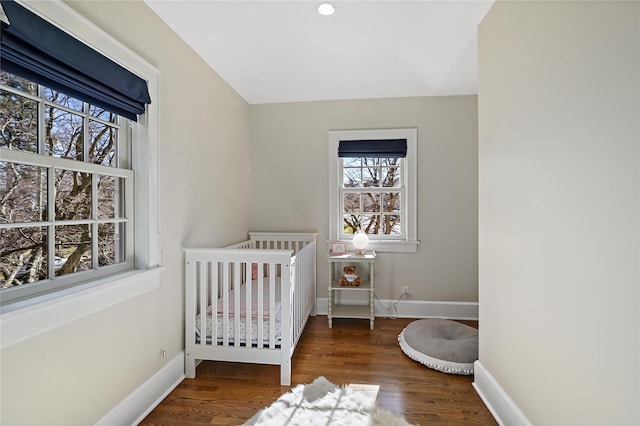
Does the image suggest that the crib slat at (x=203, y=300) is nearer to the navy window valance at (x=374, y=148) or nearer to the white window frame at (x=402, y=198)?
the white window frame at (x=402, y=198)

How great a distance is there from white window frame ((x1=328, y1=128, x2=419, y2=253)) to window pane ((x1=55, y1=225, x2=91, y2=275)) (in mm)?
2185

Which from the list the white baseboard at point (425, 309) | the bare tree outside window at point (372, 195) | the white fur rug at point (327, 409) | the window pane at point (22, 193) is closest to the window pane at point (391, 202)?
the bare tree outside window at point (372, 195)

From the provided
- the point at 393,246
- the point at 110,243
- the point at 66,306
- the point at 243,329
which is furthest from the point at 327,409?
the point at 393,246

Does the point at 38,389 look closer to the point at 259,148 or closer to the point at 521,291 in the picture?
the point at 521,291

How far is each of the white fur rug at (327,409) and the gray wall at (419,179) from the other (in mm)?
1426

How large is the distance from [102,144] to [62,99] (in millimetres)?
272

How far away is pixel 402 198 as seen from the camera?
3248 millimetres

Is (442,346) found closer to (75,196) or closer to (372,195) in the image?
(372,195)

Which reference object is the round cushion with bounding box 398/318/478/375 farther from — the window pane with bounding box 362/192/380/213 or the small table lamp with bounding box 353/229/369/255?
the window pane with bounding box 362/192/380/213

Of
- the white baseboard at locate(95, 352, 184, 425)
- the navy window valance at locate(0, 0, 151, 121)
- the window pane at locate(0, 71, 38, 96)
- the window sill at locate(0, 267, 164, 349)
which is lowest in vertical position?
the white baseboard at locate(95, 352, 184, 425)

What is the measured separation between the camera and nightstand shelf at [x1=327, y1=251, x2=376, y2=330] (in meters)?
2.88

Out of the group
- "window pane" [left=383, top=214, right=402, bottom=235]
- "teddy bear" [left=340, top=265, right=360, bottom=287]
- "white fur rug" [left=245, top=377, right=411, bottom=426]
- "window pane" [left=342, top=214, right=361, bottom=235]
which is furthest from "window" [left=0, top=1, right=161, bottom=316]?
"window pane" [left=383, top=214, right=402, bottom=235]

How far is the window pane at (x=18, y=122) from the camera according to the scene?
109 centimetres

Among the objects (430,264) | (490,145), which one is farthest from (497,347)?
(430,264)
